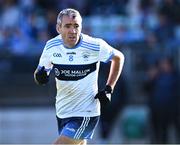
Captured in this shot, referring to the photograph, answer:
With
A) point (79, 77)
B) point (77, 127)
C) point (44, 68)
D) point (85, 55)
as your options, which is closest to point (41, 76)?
point (44, 68)

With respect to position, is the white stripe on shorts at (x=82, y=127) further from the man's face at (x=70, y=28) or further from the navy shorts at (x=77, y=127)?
the man's face at (x=70, y=28)

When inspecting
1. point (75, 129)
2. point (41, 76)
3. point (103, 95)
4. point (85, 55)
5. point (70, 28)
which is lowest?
point (75, 129)

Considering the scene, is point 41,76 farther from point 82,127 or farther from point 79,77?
point 82,127

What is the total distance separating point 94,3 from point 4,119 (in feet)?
9.64

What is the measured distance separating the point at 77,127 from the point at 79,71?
585mm

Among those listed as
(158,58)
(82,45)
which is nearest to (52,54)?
(82,45)

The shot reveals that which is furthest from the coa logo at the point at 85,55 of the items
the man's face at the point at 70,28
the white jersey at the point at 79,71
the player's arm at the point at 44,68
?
the player's arm at the point at 44,68

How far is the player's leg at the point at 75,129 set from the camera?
7.66 metres

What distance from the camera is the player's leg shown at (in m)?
7.66

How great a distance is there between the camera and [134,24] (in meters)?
13.6

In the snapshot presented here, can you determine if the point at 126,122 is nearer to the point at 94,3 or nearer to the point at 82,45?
the point at 94,3

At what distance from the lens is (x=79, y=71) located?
7.74 metres

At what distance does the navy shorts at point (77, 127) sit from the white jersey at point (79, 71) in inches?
2.1

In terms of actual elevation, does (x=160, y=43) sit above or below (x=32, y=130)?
above
